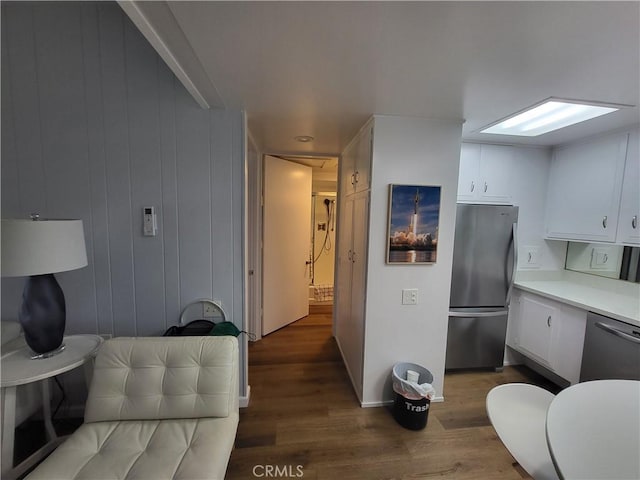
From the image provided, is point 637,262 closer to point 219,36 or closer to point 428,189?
point 428,189

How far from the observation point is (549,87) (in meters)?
1.44

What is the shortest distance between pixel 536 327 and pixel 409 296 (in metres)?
1.39

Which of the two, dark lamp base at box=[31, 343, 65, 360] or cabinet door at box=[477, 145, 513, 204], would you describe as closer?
dark lamp base at box=[31, 343, 65, 360]

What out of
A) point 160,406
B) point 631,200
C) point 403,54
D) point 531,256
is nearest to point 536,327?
point 531,256

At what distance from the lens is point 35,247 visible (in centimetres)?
133

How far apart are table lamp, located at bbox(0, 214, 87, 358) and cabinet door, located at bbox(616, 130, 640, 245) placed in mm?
3822

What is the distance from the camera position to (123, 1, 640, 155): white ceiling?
3.13ft

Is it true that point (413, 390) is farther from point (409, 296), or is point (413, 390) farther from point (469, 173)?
point (469, 173)

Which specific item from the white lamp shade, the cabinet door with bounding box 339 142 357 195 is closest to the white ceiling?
the cabinet door with bounding box 339 142 357 195

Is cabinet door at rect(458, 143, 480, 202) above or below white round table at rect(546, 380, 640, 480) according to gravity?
above

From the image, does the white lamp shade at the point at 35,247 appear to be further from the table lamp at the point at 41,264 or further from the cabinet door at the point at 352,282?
the cabinet door at the point at 352,282

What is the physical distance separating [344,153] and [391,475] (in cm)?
272

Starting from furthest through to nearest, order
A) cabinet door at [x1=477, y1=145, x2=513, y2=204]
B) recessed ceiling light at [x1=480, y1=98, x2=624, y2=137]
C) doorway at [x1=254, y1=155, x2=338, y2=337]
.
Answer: doorway at [x1=254, y1=155, x2=338, y2=337] → cabinet door at [x1=477, y1=145, x2=513, y2=204] → recessed ceiling light at [x1=480, y1=98, x2=624, y2=137]

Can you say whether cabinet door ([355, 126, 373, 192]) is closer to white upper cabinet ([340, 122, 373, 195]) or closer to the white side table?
white upper cabinet ([340, 122, 373, 195])
